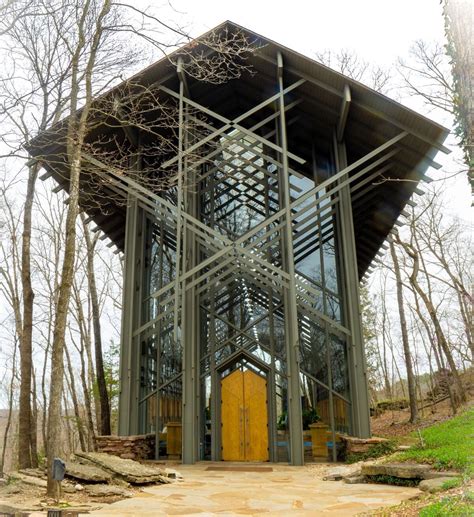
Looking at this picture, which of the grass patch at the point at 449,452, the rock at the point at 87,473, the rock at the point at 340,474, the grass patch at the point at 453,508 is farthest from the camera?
the rock at the point at 340,474

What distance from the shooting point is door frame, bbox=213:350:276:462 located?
10.6 m

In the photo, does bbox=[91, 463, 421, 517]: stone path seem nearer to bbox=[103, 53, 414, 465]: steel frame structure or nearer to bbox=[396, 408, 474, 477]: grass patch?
bbox=[396, 408, 474, 477]: grass patch

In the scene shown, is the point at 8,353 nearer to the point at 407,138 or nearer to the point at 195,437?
the point at 195,437

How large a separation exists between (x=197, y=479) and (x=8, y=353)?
77.5ft

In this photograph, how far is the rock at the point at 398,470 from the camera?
249 inches

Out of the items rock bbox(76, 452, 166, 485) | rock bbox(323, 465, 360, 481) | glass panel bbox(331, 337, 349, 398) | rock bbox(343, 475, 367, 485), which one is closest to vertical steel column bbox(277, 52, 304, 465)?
glass panel bbox(331, 337, 349, 398)

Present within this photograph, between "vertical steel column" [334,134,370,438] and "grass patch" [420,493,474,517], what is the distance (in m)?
5.80

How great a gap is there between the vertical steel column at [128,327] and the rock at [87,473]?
11.8 feet

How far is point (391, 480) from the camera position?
6.62 m

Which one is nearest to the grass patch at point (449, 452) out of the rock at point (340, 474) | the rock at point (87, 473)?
the rock at point (340, 474)

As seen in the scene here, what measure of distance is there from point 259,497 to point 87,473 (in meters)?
2.38

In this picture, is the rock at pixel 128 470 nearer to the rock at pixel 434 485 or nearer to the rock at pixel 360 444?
the rock at pixel 434 485

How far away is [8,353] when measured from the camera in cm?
2769

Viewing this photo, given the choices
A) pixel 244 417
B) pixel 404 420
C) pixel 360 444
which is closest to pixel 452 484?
pixel 360 444
